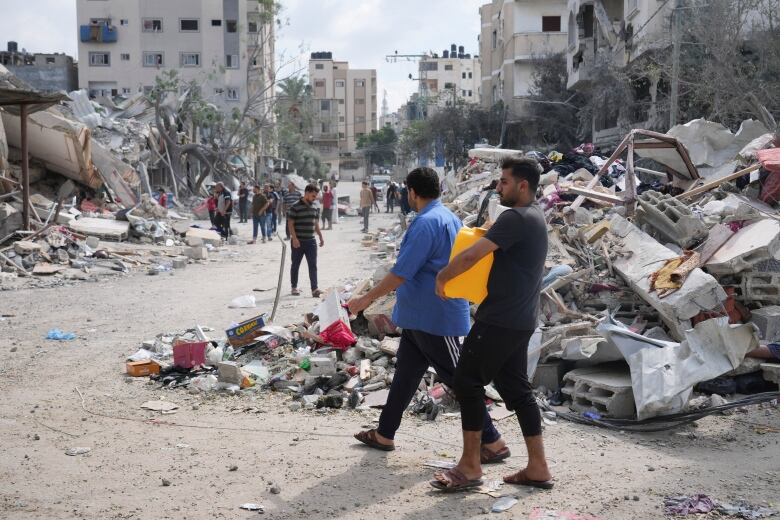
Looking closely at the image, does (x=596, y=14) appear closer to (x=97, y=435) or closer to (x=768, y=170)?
(x=768, y=170)

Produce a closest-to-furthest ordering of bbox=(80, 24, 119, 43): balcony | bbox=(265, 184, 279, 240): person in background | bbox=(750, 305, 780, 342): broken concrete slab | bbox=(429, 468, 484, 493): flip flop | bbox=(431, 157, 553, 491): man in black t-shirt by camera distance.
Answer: bbox=(431, 157, 553, 491): man in black t-shirt < bbox=(429, 468, 484, 493): flip flop < bbox=(750, 305, 780, 342): broken concrete slab < bbox=(265, 184, 279, 240): person in background < bbox=(80, 24, 119, 43): balcony

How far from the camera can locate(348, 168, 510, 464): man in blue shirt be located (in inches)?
169

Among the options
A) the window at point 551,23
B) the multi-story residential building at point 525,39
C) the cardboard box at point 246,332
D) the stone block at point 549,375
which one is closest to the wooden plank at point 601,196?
the stone block at point 549,375

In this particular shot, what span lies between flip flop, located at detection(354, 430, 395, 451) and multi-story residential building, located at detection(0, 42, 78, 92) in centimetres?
5312

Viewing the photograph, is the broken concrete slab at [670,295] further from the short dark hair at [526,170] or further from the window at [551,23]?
the window at [551,23]

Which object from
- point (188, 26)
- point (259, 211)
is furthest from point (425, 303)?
point (188, 26)

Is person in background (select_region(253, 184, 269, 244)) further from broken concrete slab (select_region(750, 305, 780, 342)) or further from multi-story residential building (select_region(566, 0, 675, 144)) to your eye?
broken concrete slab (select_region(750, 305, 780, 342))

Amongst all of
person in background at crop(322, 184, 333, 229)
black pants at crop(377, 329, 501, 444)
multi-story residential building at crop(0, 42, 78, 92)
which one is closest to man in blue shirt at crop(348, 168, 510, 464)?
black pants at crop(377, 329, 501, 444)

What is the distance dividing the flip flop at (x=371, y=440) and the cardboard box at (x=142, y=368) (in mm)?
2677

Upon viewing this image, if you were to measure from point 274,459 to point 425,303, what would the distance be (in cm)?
130

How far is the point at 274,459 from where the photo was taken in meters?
4.62

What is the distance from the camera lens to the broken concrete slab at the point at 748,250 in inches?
249

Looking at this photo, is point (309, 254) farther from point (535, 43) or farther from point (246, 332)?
point (535, 43)

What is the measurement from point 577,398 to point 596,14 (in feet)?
87.9
